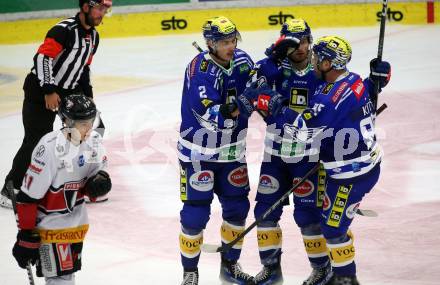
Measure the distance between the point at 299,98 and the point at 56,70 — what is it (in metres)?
2.12

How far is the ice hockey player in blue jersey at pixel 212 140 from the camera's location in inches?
196

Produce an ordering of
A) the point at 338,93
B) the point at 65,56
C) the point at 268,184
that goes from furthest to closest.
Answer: the point at 65,56 → the point at 268,184 → the point at 338,93

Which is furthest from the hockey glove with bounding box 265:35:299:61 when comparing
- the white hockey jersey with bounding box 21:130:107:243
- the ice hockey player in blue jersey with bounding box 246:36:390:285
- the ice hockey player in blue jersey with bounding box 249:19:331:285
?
the white hockey jersey with bounding box 21:130:107:243

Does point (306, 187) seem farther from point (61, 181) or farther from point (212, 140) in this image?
point (61, 181)

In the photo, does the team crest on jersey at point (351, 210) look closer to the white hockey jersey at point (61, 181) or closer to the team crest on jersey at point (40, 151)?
the white hockey jersey at point (61, 181)

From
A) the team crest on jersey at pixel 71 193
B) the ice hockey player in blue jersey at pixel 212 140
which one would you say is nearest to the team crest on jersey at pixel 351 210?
the ice hockey player in blue jersey at pixel 212 140

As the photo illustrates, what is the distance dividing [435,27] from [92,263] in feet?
23.7

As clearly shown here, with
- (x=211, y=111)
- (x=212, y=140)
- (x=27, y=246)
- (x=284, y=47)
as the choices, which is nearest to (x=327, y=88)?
(x=284, y=47)

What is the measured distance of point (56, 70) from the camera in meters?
6.51

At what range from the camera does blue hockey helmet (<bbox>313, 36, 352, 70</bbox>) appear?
4727 millimetres

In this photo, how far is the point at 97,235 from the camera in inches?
244

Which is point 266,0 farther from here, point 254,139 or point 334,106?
point 334,106

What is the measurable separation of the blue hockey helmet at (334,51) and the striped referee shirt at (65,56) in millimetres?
2284

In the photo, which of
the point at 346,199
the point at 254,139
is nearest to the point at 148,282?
the point at 346,199
